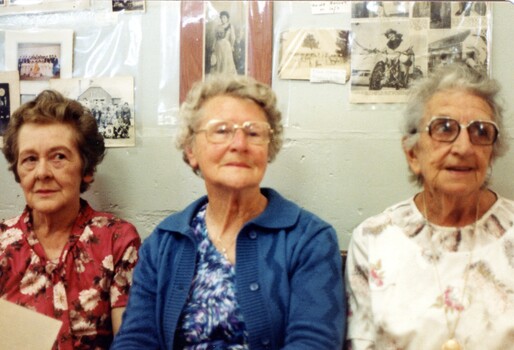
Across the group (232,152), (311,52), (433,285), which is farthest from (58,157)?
(433,285)

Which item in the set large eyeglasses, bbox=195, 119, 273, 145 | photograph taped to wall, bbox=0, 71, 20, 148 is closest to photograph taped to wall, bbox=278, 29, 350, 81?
large eyeglasses, bbox=195, 119, 273, 145

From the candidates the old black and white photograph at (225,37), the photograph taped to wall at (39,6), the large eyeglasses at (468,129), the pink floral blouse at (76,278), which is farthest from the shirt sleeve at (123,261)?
the large eyeglasses at (468,129)

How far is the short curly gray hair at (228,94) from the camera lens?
55.4 inches

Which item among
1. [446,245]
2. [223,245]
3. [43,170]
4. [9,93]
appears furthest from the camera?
[9,93]

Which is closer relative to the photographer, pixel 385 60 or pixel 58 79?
pixel 385 60

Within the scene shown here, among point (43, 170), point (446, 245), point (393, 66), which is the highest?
point (393, 66)

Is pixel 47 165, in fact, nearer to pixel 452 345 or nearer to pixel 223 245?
pixel 223 245

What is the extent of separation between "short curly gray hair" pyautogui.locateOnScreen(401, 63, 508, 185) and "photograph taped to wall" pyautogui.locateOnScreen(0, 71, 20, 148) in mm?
1392

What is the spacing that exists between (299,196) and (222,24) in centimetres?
62

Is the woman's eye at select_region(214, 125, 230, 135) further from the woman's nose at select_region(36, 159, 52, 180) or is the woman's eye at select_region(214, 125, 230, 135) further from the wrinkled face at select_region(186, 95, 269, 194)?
the woman's nose at select_region(36, 159, 52, 180)

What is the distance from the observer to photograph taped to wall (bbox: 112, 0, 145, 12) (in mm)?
A: 1778

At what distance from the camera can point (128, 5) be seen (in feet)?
5.88

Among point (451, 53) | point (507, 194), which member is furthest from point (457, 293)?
point (451, 53)

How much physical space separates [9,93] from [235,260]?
1.15 m
